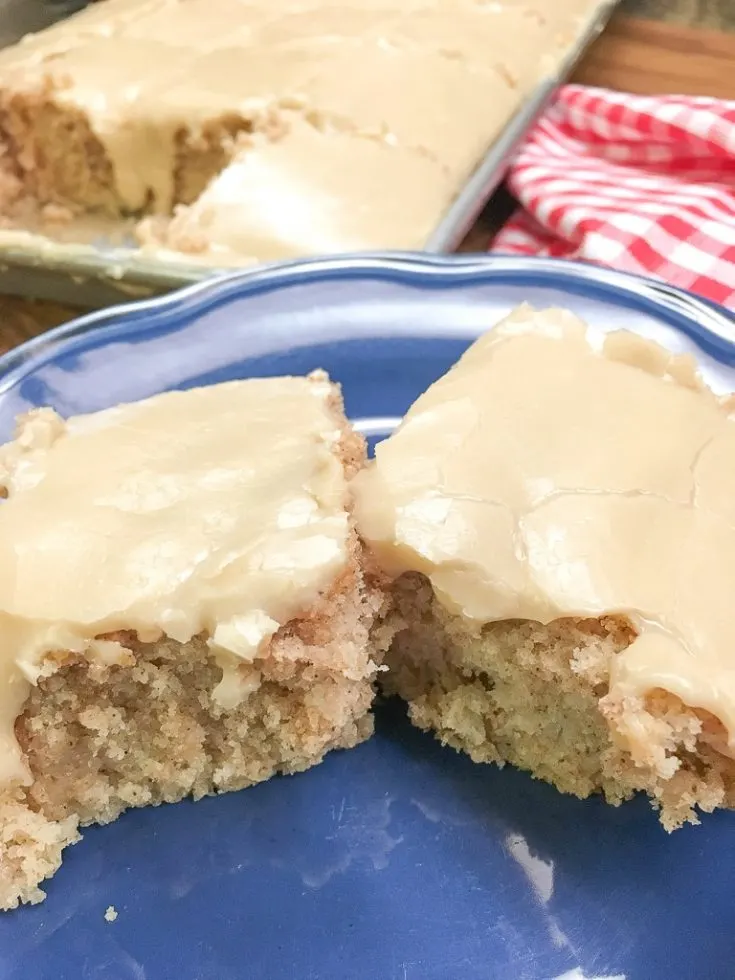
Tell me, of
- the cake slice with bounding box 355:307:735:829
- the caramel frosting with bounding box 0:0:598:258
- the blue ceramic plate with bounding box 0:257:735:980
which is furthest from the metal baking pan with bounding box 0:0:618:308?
the blue ceramic plate with bounding box 0:257:735:980

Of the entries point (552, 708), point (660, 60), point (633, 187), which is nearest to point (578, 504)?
point (552, 708)

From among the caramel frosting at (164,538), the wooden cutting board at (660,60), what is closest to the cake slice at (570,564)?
the caramel frosting at (164,538)

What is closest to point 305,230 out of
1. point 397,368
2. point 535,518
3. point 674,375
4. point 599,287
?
point 397,368

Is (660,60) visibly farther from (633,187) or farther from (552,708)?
(552,708)

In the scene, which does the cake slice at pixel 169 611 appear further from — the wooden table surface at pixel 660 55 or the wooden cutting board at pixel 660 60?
the wooden cutting board at pixel 660 60

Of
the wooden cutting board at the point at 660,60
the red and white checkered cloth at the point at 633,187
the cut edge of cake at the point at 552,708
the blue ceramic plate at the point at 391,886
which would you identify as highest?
the wooden cutting board at the point at 660,60
